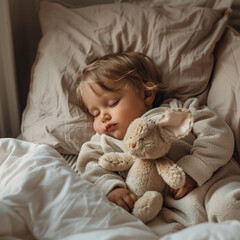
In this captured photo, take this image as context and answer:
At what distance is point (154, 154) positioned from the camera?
85 centimetres

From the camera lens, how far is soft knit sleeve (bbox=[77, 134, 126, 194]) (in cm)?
94

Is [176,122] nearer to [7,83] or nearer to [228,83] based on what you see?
[228,83]

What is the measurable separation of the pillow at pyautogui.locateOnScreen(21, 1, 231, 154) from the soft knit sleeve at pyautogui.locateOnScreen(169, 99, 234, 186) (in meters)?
0.22

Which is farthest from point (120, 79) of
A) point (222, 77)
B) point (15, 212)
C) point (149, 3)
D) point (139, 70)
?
point (15, 212)

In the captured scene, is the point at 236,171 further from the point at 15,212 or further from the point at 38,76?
the point at 38,76

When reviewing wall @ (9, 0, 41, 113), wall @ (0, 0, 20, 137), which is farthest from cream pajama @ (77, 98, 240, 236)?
wall @ (9, 0, 41, 113)

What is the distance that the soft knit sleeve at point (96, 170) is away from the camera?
0.94m

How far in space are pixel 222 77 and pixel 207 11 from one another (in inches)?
9.9

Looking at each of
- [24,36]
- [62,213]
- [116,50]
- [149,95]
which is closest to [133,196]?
[62,213]

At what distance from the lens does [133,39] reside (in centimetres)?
125

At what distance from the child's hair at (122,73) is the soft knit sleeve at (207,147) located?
23 centimetres

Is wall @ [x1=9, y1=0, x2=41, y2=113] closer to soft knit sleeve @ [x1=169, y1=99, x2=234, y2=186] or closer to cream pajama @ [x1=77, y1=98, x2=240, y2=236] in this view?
cream pajama @ [x1=77, y1=98, x2=240, y2=236]

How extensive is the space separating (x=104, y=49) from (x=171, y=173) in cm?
60

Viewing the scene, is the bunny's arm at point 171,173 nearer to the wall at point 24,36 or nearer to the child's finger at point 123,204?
the child's finger at point 123,204
